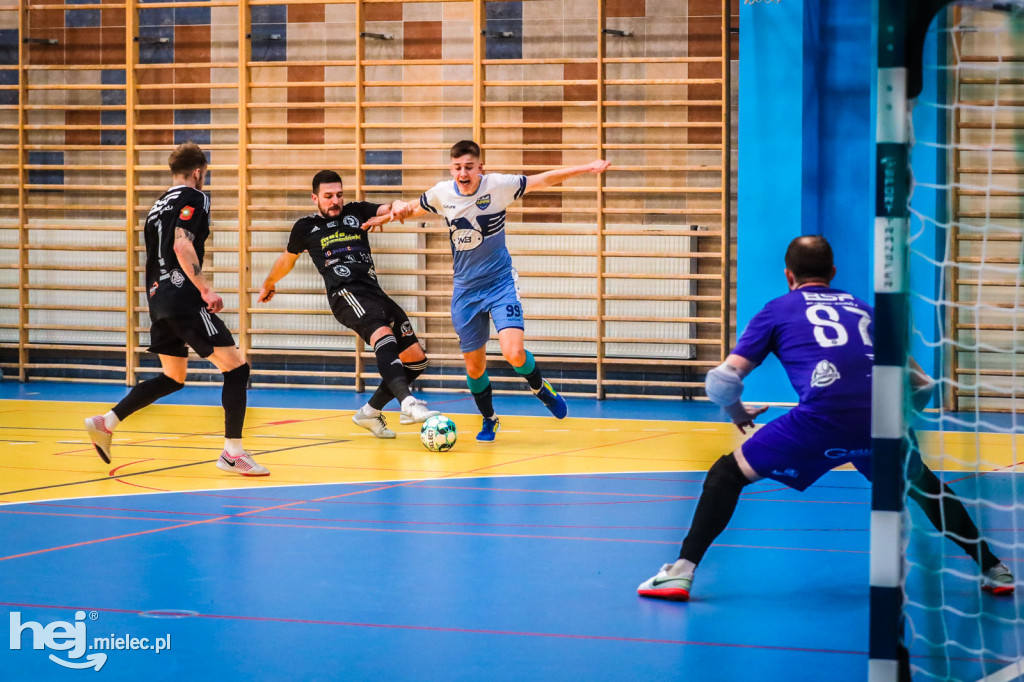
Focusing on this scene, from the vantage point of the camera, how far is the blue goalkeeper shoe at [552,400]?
8.10m

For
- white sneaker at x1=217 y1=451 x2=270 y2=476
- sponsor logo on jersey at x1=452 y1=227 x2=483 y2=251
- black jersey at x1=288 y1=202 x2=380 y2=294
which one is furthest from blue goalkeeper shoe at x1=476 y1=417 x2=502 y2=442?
white sneaker at x1=217 y1=451 x2=270 y2=476

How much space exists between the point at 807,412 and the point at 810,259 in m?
0.54

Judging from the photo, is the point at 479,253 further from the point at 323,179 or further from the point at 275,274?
the point at 275,274

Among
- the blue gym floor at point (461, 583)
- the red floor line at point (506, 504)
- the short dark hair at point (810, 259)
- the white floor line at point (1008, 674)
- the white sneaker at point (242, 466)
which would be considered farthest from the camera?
the white sneaker at point (242, 466)

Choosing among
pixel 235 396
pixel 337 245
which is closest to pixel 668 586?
pixel 235 396

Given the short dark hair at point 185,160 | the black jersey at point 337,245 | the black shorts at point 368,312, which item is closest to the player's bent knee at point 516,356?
the black shorts at point 368,312

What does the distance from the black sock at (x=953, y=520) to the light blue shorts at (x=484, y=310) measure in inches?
156

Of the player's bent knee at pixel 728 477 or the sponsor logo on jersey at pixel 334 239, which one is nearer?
the player's bent knee at pixel 728 477

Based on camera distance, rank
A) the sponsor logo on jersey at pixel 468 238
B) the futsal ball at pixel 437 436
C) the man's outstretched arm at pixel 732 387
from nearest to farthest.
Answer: the man's outstretched arm at pixel 732 387
the futsal ball at pixel 437 436
the sponsor logo on jersey at pixel 468 238

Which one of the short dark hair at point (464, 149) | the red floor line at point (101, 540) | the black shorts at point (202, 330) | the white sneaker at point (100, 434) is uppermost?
the short dark hair at point (464, 149)

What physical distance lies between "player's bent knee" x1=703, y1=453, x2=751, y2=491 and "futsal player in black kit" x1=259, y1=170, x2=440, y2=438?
427cm

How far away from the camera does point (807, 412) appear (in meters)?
3.79

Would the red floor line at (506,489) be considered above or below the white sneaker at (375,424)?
below

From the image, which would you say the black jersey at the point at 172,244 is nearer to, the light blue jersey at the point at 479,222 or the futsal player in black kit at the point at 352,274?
the futsal player in black kit at the point at 352,274
